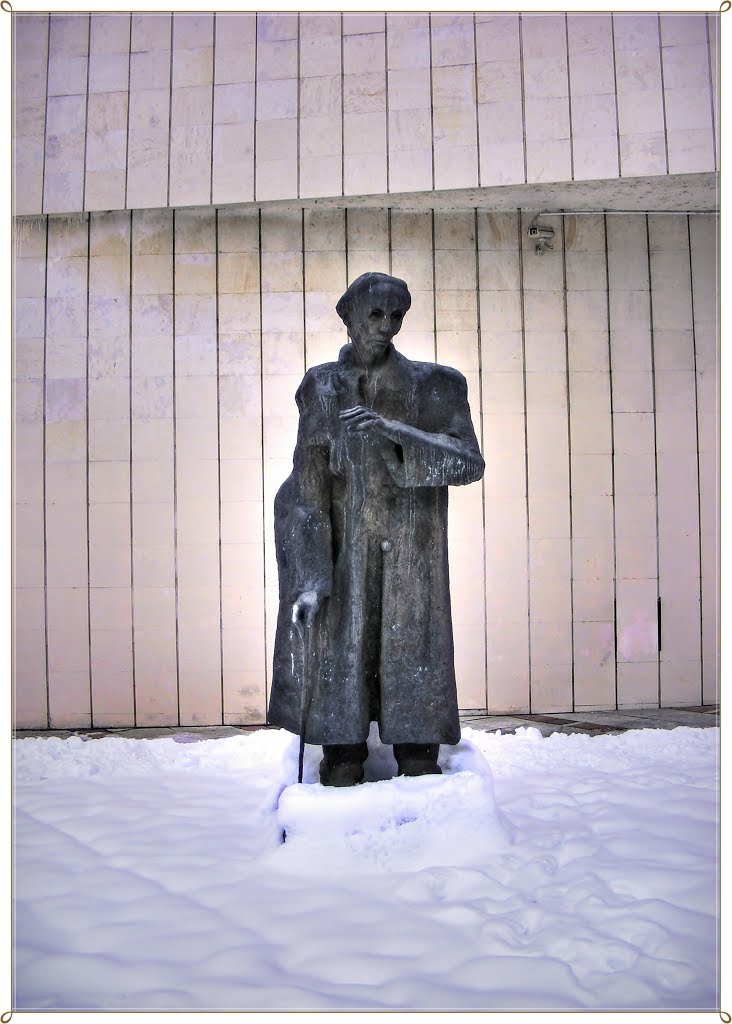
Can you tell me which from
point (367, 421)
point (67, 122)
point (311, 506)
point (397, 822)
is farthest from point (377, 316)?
point (67, 122)

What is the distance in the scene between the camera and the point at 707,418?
4629mm

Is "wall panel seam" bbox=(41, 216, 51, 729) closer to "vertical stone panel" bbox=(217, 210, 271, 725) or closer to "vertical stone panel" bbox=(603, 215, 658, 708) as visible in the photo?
"vertical stone panel" bbox=(217, 210, 271, 725)

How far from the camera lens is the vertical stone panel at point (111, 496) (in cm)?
450

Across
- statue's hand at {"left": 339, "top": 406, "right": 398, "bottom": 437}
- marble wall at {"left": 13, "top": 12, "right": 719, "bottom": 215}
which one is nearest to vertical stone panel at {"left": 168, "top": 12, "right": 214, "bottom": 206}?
marble wall at {"left": 13, "top": 12, "right": 719, "bottom": 215}

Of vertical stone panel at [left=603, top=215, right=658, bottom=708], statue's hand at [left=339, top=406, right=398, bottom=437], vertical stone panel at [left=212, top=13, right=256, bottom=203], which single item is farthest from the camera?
vertical stone panel at [left=603, top=215, right=658, bottom=708]

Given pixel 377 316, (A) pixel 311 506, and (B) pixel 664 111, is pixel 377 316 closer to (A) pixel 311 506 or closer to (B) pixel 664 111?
(A) pixel 311 506

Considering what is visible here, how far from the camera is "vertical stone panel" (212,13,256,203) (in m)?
4.35

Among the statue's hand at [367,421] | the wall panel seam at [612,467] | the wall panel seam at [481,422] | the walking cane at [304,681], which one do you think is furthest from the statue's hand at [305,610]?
the wall panel seam at [612,467]

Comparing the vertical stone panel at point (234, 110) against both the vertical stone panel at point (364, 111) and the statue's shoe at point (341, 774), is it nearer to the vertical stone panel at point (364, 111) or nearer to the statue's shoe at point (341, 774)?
the vertical stone panel at point (364, 111)

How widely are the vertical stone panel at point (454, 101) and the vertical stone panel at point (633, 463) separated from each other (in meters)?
1.06

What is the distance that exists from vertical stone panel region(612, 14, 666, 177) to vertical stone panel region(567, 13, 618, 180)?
0.16ft

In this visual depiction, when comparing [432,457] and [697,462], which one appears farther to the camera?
[697,462]

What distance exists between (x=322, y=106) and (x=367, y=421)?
2.90 metres

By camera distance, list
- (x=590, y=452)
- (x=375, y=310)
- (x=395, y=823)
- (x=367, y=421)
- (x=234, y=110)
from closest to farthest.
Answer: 1. (x=395, y=823)
2. (x=367, y=421)
3. (x=375, y=310)
4. (x=234, y=110)
5. (x=590, y=452)
